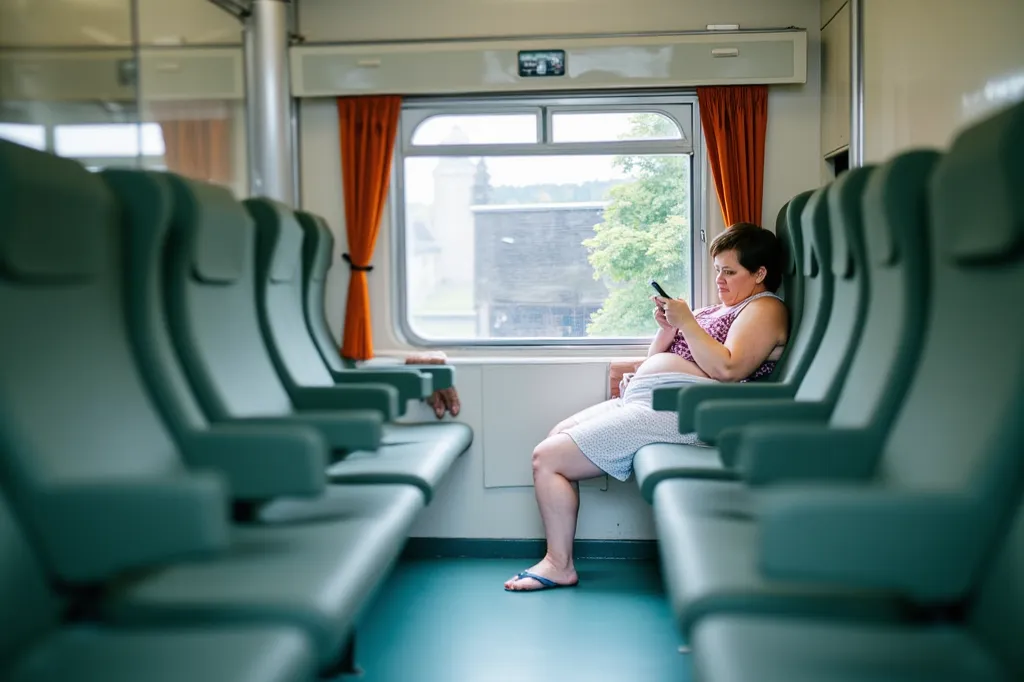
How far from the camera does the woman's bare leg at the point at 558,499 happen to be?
3391mm

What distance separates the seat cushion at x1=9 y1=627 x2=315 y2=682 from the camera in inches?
53.4

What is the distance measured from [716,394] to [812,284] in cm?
51

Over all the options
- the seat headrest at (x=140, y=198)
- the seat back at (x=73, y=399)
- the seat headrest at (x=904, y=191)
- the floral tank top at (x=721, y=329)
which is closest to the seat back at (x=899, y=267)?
the seat headrest at (x=904, y=191)

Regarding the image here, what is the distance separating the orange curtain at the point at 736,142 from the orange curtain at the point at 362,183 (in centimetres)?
141

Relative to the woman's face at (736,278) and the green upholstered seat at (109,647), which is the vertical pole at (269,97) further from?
the green upholstered seat at (109,647)

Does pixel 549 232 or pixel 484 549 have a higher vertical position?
pixel 549 232

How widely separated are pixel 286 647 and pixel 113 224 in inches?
44.1

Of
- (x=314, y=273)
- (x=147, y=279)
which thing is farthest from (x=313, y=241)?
(x=147, y=279)

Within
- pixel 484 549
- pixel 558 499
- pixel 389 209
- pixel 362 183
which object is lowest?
pixel 484 549

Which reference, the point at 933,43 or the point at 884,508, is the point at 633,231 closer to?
the point at 933,43

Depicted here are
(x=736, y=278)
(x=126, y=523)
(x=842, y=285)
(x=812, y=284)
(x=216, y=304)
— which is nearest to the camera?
(x=126, y=523)

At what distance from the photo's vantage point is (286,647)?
1.46 m

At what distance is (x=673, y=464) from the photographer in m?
2.83

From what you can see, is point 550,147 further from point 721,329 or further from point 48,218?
point 48,218
